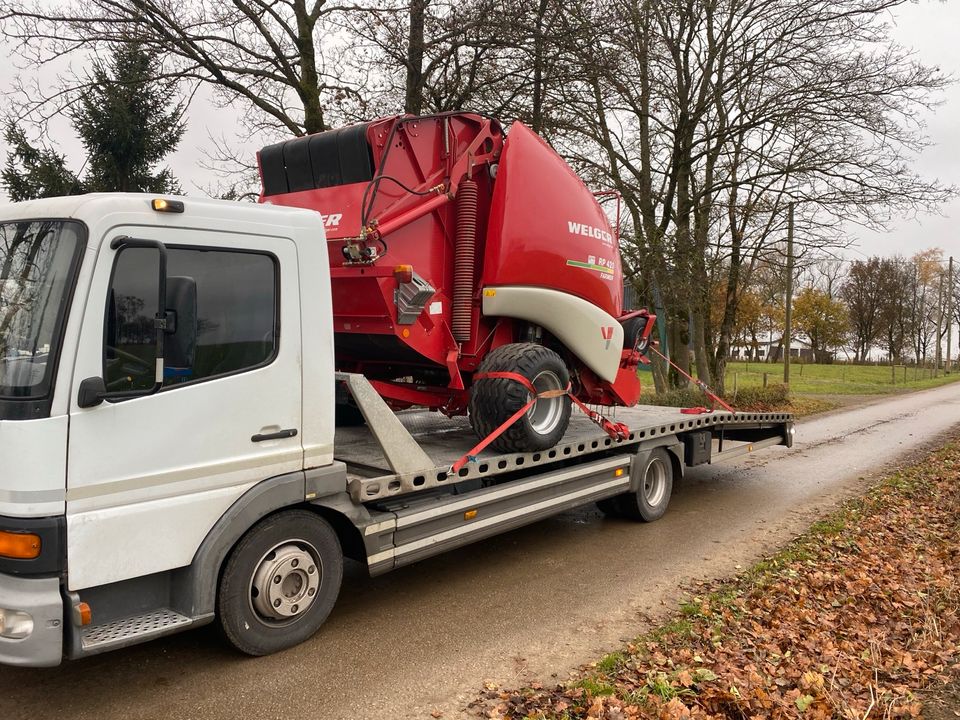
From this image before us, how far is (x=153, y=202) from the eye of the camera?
3469mm

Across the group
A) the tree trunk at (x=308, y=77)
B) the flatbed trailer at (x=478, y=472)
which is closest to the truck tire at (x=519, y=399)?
the flatbed trailer at (x=478, y=472)

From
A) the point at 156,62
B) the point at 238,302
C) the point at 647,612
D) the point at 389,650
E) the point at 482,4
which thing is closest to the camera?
the point at 238,302

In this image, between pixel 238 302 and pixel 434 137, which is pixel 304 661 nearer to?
pixel 238 302

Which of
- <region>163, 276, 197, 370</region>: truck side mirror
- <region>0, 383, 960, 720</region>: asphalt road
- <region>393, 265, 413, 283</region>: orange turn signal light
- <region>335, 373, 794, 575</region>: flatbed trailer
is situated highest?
<region>393, 265, 413, 283</region>: orange turn signal light

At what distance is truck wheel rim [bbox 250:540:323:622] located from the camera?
12.5ft

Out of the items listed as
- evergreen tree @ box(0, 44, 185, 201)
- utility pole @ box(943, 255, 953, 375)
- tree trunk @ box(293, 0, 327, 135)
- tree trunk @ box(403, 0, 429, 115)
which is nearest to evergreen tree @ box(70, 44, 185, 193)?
evergreen tree @ box(0, 44, 185, 201)

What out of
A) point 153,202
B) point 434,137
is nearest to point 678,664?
point 153,202

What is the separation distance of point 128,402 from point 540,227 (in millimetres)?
3531

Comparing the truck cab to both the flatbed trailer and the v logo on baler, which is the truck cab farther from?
the v logo on baler

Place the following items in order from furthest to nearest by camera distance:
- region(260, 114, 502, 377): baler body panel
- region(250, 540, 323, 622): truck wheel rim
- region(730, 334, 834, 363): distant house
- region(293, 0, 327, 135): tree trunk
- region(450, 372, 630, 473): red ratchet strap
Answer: region(730, 334, 834, 363): distant house
region(293, 0, 327, 135): tree trunk
region(260, 114, 502, 377): baler body panel
region(450, 372, 630, 473): red ratchet strap
region(250, 540, 323, 622): truck wheel rim

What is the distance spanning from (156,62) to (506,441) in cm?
855

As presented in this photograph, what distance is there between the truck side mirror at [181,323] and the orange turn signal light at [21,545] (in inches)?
37.5

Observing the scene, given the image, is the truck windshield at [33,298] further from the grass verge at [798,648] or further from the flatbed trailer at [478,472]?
the grass verge at [798,648]

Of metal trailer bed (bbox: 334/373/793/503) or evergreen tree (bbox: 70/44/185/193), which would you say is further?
evergreen tree (bbox: 70/44/185/193)
